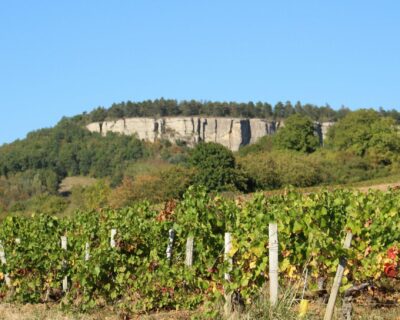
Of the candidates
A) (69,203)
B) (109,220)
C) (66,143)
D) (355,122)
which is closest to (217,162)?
(355,122)

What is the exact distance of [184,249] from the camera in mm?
9758

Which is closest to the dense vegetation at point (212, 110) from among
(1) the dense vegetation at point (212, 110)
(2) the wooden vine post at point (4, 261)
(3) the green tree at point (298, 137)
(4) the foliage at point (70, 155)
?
(1) the dense vegetation at point (212, 110)

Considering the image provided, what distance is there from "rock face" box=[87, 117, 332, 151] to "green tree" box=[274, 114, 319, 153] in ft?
251

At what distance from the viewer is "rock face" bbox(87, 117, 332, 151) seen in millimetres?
156000

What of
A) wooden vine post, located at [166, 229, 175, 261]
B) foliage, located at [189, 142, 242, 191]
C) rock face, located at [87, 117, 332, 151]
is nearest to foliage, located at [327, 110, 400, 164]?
foliage, located at [189, 142, 242, 191]

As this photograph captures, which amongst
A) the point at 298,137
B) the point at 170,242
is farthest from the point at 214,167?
the point at 170,242

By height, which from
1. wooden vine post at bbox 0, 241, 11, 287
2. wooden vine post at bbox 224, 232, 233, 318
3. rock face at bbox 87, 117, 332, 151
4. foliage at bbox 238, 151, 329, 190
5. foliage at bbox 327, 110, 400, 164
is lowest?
foliage at bbox 238, 151, 329, 190

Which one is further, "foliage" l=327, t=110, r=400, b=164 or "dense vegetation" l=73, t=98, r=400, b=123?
"dense vegetation" l=73, t=98, r=400, b=123

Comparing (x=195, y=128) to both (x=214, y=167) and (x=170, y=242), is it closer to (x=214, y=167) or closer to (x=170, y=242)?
(x=214, y=167)

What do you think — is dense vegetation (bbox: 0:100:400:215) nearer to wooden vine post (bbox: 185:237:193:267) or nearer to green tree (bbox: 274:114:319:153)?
green tree (bbox: 274:114:319:153)

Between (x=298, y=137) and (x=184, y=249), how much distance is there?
69.6 m

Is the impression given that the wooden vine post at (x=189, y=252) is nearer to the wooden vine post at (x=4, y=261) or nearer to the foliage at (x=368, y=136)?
the wooden vine post at (x=4, y=261)

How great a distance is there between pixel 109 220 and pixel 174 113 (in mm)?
156452

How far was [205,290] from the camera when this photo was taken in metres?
8.55
